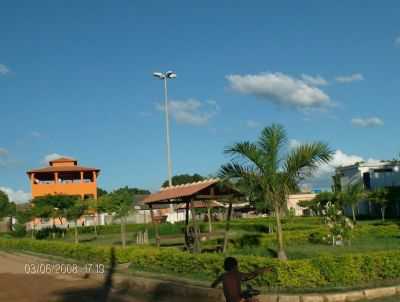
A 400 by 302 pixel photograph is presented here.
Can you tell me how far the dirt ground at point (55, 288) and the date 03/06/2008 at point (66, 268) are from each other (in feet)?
1.30

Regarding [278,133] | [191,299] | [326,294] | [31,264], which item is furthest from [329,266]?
[31,264]

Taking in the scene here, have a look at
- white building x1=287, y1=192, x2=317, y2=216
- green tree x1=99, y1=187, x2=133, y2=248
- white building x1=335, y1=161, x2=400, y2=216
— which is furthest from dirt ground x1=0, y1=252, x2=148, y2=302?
white building x1=287, y1=192, x2=317, y2=216

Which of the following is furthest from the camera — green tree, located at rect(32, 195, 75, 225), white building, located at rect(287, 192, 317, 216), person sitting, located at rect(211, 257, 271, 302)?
white building, located at rect(287, 192, 317, 216)

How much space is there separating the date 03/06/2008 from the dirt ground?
15.6 inches

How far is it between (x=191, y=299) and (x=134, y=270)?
475cm

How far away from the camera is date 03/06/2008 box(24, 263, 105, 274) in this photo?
17.4 meters

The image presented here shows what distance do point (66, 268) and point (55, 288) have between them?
4408 millimetres

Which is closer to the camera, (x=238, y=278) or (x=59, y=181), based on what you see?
(x=238, y=278)

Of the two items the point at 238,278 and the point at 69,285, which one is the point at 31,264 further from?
the point at 238,278

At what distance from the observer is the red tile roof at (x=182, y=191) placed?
1734 cm

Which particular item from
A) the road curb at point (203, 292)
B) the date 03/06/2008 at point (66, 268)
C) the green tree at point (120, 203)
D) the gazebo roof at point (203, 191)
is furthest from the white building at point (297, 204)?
the road curb at point (203, 292)

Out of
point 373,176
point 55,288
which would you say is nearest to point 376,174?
point 373,176

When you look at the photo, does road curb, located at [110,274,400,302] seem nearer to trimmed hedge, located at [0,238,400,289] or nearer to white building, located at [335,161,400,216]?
Result: trimmed hedge, located at [0,238,400,289]

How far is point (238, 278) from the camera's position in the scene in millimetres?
7023
